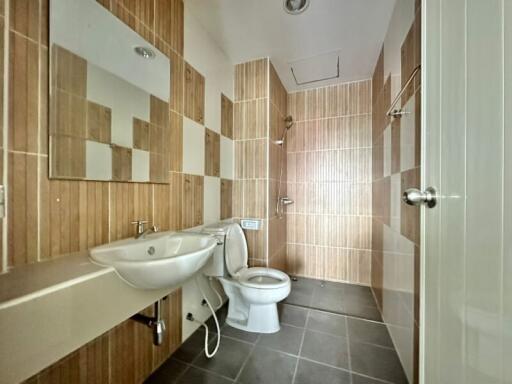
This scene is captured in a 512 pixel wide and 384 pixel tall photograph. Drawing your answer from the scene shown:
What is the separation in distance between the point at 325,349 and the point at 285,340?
0.27 m

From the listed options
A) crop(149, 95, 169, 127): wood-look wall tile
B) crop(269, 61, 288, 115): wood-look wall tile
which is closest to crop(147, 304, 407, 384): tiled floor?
crop(149, 95, 169, 127): wood-look wall tile

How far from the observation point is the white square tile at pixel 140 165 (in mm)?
1099

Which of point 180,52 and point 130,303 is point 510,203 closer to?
point 130,303

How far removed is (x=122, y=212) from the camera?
1039 millimetres

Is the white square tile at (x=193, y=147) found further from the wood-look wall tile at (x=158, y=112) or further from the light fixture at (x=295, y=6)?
the light fixture at (x=295, y=6)

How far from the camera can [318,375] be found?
1.20 metres

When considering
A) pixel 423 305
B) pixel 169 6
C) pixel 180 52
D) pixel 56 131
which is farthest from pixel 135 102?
pixel 423 305

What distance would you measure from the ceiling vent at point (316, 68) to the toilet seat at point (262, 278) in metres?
1.97

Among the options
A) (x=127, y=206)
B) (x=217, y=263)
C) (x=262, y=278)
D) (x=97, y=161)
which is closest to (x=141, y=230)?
(x=127, y=206)

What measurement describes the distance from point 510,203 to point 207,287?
Result: 1.76 m

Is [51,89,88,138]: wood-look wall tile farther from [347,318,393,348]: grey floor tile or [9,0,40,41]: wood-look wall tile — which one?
[347,318,393,348]: grey floor tile

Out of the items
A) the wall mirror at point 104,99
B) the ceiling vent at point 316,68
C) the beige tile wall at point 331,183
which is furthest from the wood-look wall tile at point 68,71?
the beige tile wall at point 331,183

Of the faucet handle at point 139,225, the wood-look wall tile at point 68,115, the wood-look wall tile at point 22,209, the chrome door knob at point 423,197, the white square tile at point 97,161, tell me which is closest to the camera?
the chrome door knob at point 423,197

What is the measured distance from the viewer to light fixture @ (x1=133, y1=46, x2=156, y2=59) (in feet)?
3.68
